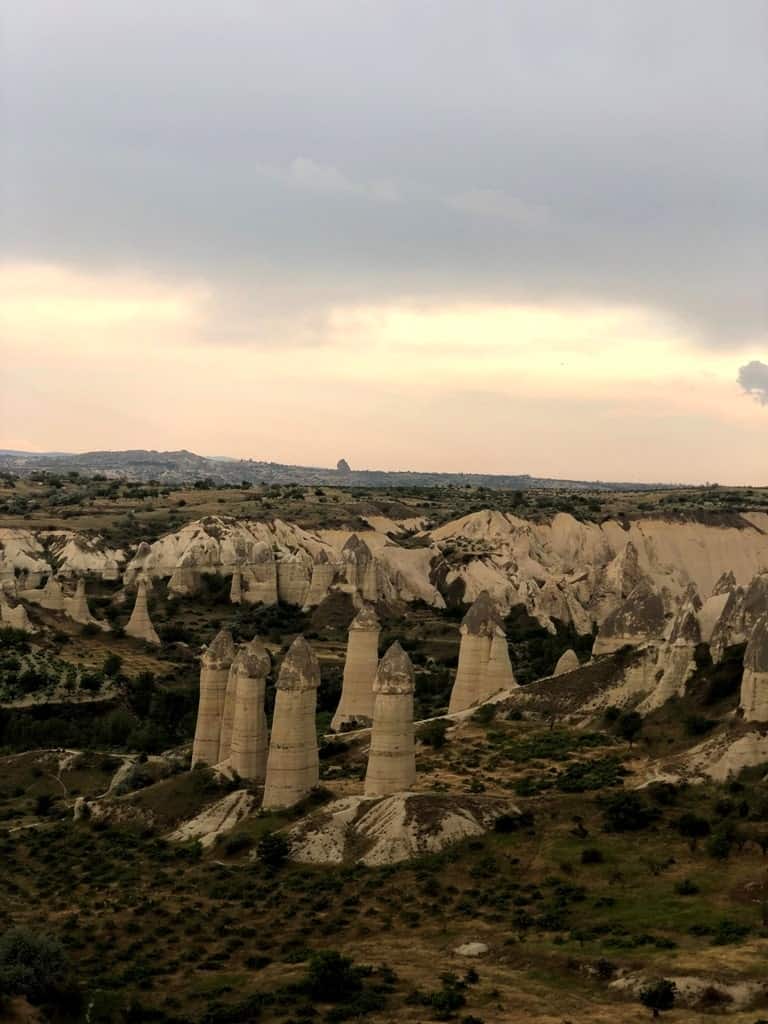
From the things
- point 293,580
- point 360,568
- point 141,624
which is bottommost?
point 141,624

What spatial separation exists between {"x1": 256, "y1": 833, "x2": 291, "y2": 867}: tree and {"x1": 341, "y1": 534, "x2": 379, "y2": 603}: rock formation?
4866 cm

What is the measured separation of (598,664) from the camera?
4106cm

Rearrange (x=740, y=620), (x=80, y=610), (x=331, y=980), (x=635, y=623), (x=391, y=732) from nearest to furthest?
1. (x=331, y=980)
2. (x=391, y=732)
3. (x=740, y=620)
4. (x=635, y=623)
5. (x=80, y=610)

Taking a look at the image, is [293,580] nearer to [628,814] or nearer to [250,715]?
[250,715]

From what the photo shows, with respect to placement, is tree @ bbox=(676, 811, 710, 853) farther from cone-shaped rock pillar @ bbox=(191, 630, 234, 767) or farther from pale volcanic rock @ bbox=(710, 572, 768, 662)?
cone-shaped rock pillar @ bbox=(191, 630, 234, 767)

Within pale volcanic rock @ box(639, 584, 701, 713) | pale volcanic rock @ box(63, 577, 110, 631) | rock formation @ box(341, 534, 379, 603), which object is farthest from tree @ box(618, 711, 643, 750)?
rock formation @ box(341, 534, 379, 603)

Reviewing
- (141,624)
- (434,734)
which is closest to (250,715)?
(434,734)

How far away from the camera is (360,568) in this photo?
77.9m

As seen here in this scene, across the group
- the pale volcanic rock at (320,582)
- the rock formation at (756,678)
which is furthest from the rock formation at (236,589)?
the rock formation at (756,678)

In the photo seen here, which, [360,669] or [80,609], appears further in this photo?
[80,609]

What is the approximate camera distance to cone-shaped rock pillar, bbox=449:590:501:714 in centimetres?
4241

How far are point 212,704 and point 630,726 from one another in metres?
14.2

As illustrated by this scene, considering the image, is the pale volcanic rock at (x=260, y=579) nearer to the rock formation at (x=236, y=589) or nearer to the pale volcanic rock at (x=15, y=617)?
the rock formation at (x=236, y=589)

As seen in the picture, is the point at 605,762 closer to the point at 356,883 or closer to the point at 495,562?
the point at 356,883
